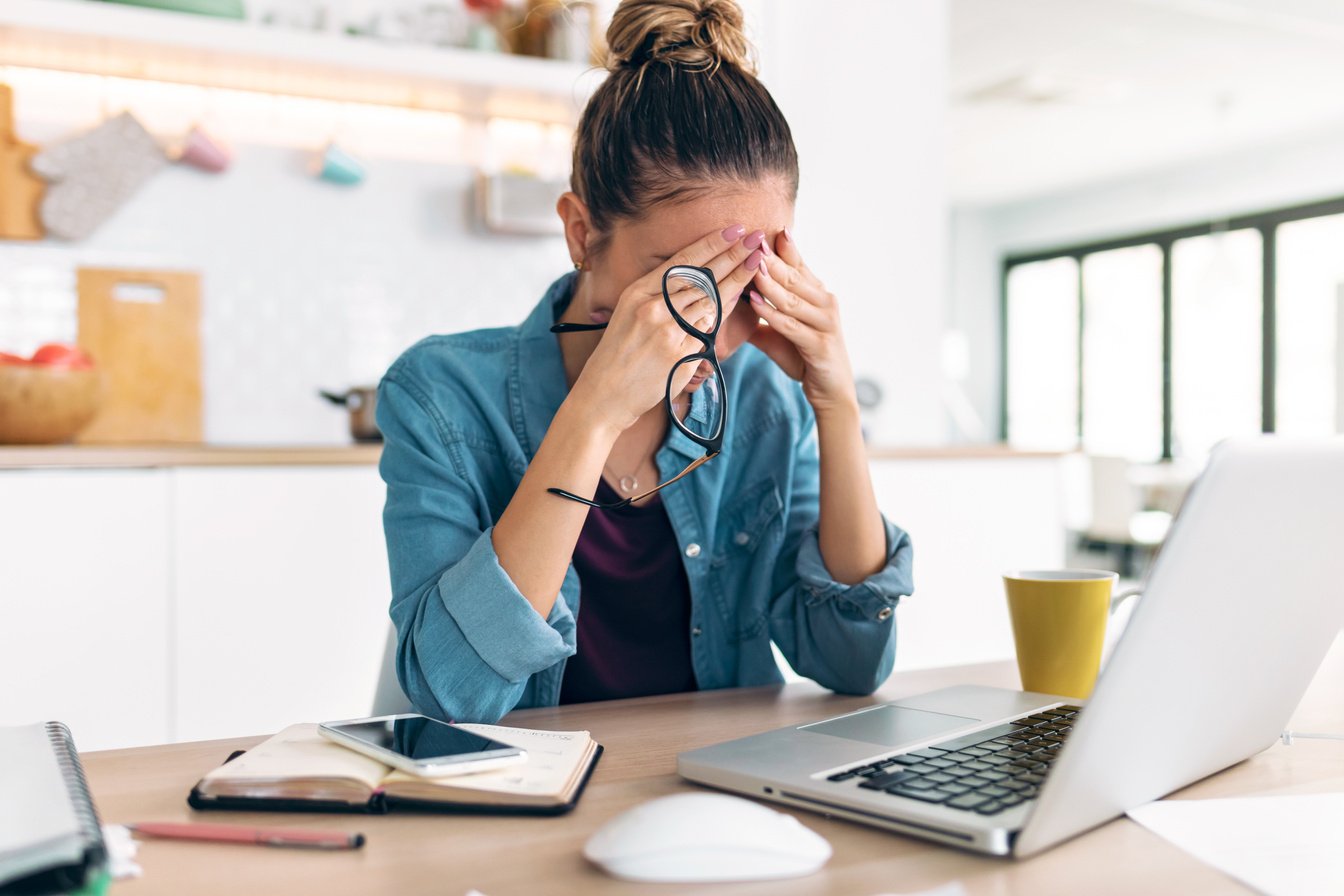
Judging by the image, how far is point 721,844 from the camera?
531 millimetres

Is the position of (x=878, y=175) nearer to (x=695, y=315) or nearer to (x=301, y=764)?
(x=695, y=315)

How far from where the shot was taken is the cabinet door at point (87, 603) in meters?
1.82

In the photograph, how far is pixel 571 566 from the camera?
3.84ft

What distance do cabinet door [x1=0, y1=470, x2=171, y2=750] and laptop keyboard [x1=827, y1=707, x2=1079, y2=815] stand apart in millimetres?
1534

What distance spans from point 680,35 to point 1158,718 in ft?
2.65

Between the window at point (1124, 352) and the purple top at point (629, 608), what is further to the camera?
the window at point (1124, 352)

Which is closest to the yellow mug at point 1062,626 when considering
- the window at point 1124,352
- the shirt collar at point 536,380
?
the shirt collar at point 536,380

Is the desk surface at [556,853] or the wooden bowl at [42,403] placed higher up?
the wooden bowl at [42,403]

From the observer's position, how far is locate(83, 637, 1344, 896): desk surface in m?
0.54

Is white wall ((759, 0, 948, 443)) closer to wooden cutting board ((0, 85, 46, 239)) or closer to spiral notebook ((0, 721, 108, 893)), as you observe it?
wooden cutting board ((0, 85, 46, 239))

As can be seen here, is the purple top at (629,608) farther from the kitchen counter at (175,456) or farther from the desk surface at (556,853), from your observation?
the kitchen counter at (175,456)

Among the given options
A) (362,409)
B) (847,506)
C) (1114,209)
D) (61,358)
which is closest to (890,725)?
(847,506)

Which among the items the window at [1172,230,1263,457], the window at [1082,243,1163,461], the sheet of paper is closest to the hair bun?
the sheet of paper

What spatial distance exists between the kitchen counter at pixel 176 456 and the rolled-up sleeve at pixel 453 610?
977mm
